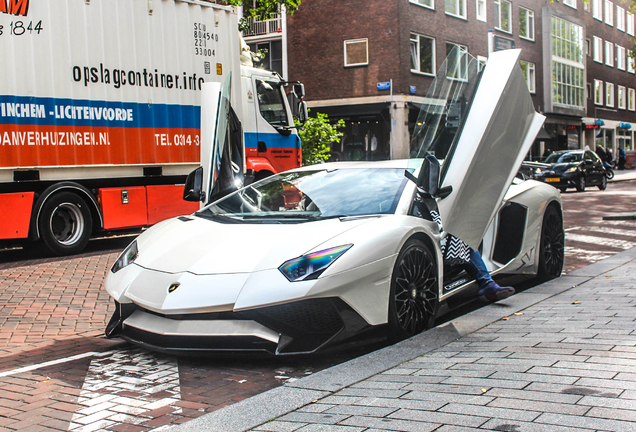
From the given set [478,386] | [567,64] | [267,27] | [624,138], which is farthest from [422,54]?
[624,138]

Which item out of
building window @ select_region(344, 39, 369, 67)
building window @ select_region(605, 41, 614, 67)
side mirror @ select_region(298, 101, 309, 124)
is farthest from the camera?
building window @ select_region(605, 41, 614, 67)

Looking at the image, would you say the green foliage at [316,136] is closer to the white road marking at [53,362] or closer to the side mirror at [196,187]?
the side mirror at [196,187]

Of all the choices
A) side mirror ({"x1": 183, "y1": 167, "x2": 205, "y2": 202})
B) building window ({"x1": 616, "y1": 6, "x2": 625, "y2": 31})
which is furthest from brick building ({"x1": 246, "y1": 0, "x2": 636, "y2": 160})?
side mirror ({"x1": 183, "y1": 167, "x2": 205, "y2": 202})

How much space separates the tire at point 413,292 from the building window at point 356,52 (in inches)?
1075

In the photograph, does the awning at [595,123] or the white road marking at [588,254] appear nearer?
the white road marking at [588,254]

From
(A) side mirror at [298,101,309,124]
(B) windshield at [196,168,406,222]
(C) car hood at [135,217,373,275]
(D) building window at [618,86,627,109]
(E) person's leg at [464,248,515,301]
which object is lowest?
(E) person's leg at [464,248,515,301]

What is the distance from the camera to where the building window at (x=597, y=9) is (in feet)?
177

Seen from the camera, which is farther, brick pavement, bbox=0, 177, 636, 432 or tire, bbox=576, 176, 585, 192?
tire, bbox=576, 176, 585, 192

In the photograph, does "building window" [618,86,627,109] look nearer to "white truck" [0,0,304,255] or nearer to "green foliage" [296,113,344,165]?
"green foliage" [296,113,344,165]

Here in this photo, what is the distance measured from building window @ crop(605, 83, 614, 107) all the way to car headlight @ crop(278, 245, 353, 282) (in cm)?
5657

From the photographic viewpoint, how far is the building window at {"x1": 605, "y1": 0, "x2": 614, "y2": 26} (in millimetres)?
56219

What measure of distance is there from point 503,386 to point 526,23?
43294mm

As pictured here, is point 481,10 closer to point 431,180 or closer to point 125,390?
point 431,180

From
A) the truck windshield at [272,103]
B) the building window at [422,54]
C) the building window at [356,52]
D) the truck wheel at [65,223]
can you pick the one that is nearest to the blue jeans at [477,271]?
the truck wheel at [65,223]
